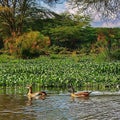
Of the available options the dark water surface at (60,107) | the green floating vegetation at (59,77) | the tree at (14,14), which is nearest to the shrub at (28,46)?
the tree at (14,14)

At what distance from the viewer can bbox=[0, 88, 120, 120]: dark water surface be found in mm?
11977

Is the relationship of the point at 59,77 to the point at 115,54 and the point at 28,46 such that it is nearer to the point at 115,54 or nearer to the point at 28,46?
the point at 115,54

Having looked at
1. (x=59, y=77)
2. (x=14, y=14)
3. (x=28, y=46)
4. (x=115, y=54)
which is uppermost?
(x=14, y=14)

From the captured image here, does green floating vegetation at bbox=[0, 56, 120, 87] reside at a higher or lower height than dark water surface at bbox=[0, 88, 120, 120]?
higher

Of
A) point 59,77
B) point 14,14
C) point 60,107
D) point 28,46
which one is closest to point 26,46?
point 28,46

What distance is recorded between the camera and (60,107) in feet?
44.3

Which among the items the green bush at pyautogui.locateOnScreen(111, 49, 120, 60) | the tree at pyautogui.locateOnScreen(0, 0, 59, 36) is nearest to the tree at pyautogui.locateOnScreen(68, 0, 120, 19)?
the green bush at pyautogui.locateOnScreen(111, 49, 120, 60)

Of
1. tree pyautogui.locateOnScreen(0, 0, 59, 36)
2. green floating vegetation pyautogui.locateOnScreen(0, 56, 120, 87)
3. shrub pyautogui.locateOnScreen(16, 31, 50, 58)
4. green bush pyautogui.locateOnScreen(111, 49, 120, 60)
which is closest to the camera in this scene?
green floating vegetation pyautogui.locateOnScreen(0, 56, 120, 87)

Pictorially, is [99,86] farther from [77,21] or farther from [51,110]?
[77,21]

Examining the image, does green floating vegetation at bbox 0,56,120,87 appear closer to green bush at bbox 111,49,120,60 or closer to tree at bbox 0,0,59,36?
green bush at bbox 111,49,120,60

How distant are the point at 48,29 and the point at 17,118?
41.4 m

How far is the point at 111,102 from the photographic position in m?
14.4

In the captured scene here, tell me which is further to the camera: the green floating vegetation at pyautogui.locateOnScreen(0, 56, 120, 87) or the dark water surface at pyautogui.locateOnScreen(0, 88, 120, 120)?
the green floating vegetation at pyautogui.locateOnScreen(0, 56, 120, 87)

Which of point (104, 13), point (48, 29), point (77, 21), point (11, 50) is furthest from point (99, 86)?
point (77, 21)
